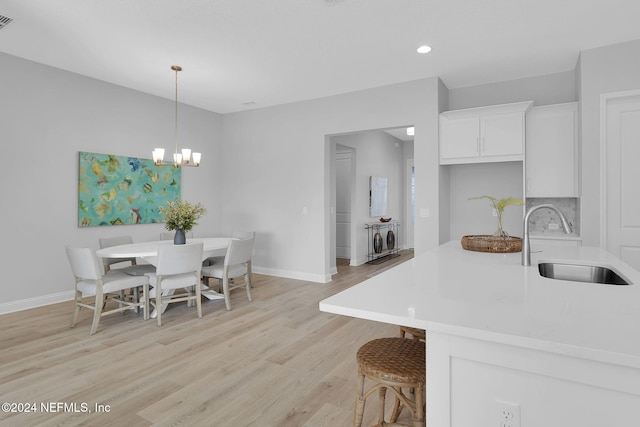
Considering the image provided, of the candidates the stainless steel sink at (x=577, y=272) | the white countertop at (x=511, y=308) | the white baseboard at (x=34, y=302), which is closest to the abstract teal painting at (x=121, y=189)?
the white baseboard at (x=34, y=302)

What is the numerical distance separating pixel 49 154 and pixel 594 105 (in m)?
6.11

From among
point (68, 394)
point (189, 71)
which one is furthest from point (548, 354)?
point (189, 71)

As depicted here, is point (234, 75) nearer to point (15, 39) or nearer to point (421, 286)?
point (15, 39)

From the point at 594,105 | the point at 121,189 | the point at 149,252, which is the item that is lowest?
the point at 149,252

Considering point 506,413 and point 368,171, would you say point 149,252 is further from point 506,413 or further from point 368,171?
point 368,171

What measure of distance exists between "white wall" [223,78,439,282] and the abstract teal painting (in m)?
1.21

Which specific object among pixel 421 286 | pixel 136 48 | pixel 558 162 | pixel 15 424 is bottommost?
pixel 15 424

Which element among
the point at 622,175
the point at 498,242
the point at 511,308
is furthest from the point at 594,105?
the point at 511,308

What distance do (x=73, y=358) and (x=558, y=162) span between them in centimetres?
513

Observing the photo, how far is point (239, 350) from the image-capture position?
2959mm

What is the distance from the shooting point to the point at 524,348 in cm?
96

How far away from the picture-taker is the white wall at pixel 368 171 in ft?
22.7

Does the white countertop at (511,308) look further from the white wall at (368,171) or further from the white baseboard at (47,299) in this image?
the white wall at (368,171)

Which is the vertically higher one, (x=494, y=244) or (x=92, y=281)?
(x=494, y=244)
